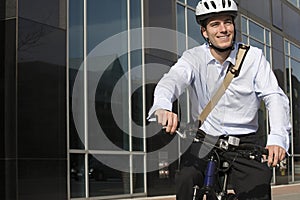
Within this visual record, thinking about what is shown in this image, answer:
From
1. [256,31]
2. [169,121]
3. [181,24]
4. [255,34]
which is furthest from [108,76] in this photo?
[256,31]

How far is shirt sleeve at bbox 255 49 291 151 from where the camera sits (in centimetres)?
409

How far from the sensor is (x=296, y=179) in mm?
26938

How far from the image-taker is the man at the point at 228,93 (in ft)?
14.1

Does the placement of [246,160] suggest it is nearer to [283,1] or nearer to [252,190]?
[252,190]

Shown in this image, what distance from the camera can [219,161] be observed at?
14.2 feet

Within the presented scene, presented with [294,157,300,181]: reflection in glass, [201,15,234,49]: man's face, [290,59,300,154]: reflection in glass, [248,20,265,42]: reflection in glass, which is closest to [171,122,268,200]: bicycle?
[201,15,234,49]: man's face

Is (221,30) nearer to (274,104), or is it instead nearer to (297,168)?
(274,104)

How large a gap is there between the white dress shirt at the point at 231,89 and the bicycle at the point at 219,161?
20cm

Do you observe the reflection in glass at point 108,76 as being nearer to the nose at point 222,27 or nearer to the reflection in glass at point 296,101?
the nose at point 222,27

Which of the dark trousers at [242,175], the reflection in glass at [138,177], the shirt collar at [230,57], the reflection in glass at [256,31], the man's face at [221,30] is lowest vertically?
the reflection in glass at [138,177]

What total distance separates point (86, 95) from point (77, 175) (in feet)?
5.46

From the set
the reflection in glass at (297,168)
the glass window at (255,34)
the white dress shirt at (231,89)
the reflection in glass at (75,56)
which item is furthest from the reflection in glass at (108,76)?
the reflection in glass at (297,168)

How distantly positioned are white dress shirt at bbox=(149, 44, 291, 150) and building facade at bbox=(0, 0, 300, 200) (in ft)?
23.2

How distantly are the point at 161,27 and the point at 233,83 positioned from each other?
1243 centimetres
